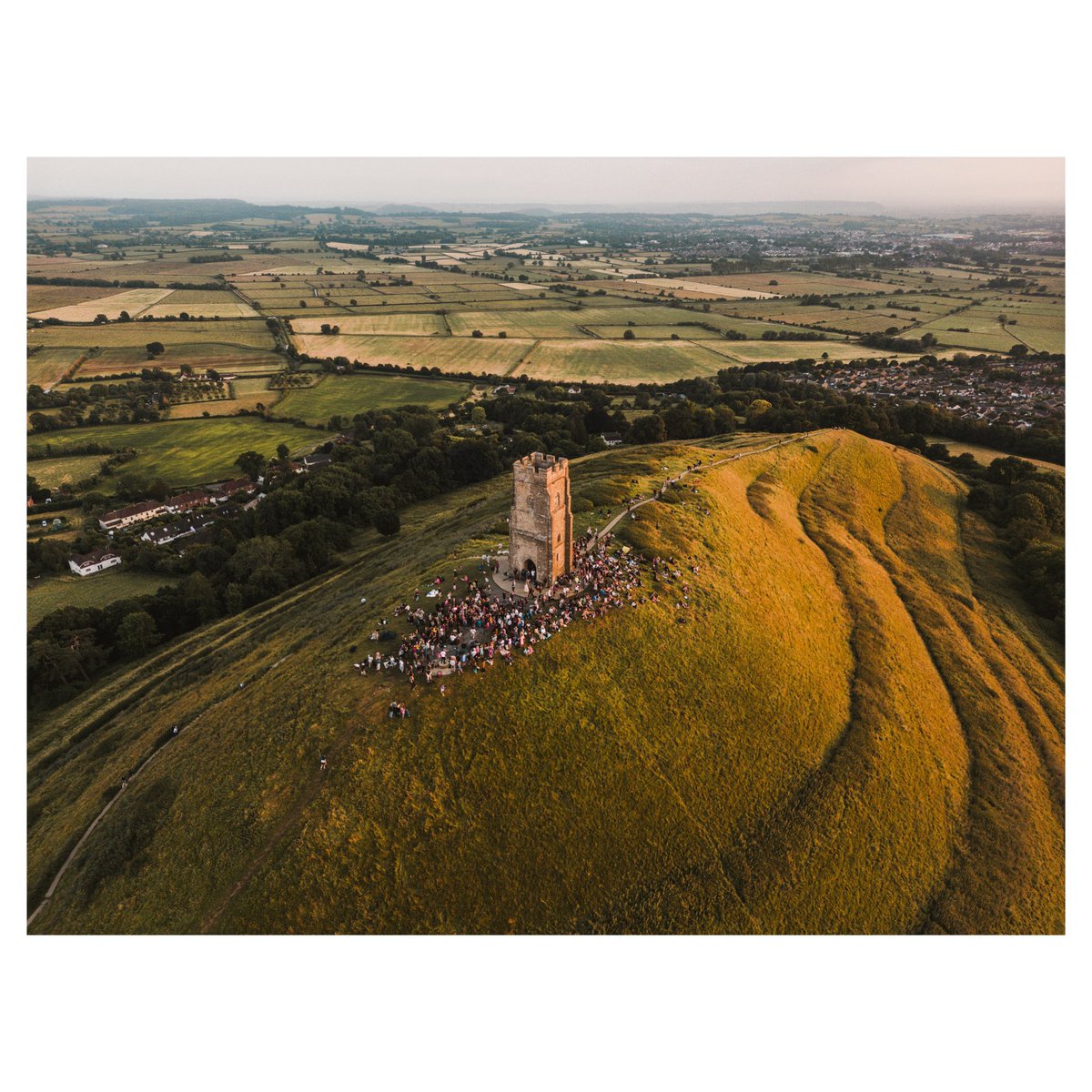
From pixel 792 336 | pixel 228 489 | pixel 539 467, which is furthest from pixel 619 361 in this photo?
pixel 539 467

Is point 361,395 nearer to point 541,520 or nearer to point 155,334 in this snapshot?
point 155,334

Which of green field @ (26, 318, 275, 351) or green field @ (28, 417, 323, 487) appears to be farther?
green field @ (26, 318, 275, 351)

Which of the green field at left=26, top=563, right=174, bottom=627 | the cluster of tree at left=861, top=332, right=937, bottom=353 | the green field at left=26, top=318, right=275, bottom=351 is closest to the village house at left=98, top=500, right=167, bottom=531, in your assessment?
the green field at left=26, top=563, right=174, bottom=627

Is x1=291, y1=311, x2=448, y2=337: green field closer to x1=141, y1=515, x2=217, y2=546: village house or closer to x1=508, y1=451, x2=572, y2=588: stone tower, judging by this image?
x1=141, y1=515, x2=217, y2=546: village house

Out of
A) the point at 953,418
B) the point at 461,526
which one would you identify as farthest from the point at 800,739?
the point at 953,418

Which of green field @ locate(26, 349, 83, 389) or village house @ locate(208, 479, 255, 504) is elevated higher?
green field @ locate(26, 349, 83, 389)

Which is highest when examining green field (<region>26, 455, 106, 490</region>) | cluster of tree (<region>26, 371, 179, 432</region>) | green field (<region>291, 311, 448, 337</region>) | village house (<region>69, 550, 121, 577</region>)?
green field (<region>291, 311, 448, 337</region>)
